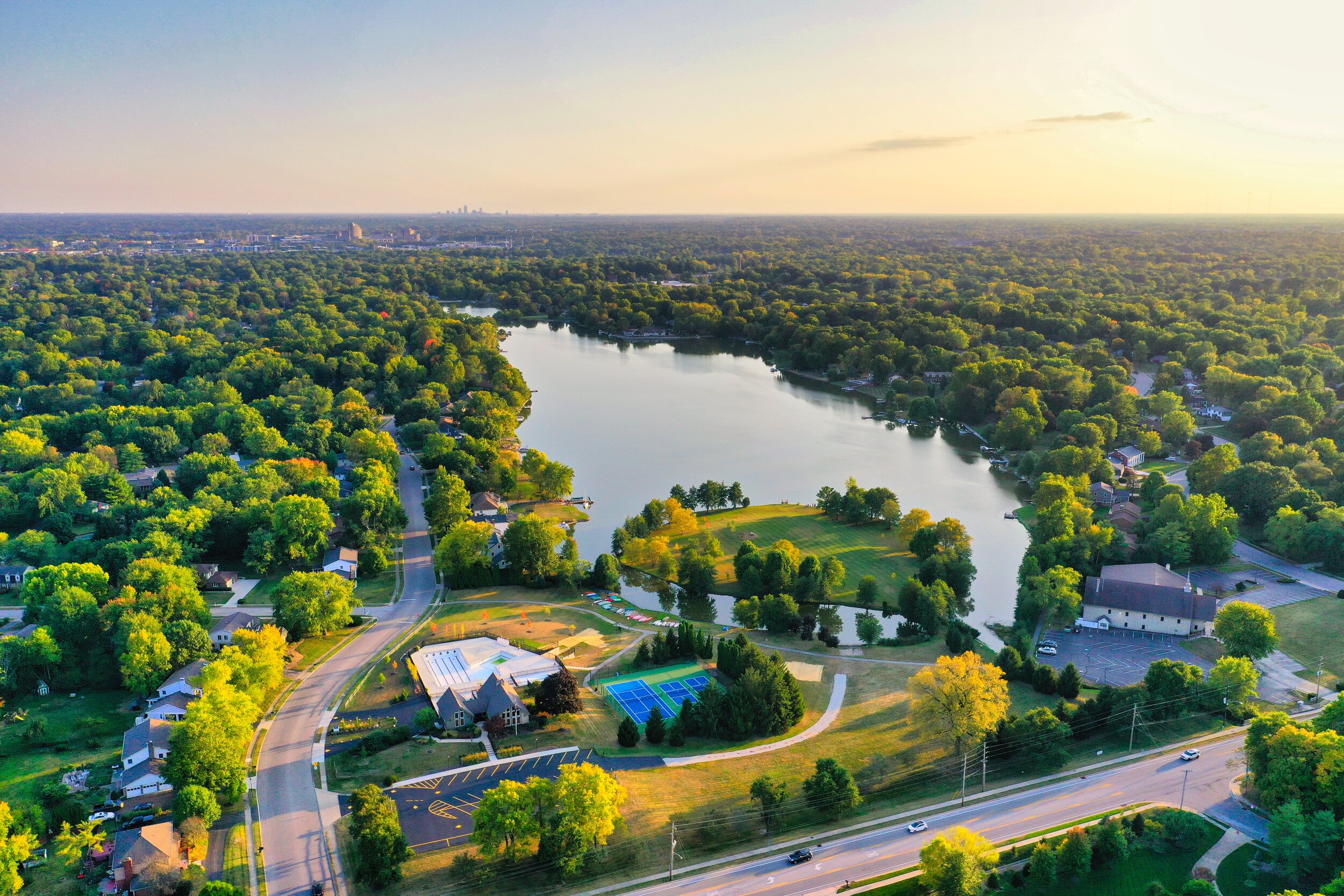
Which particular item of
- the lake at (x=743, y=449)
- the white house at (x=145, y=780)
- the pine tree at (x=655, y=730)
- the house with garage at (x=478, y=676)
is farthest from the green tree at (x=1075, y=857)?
the white house at (x=145, y=780)

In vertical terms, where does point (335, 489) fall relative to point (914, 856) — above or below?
above

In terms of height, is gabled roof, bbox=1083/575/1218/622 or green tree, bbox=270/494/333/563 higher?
green tree, bbox=270/494/333/563

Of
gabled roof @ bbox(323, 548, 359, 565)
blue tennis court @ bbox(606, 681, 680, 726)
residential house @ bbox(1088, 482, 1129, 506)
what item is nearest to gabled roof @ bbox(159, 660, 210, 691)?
gabled roof @ bbox(323, 548, 359, 565)

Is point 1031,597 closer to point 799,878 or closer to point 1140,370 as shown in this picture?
point 799,878

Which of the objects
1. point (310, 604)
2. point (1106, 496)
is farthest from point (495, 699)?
point (1106, 496)

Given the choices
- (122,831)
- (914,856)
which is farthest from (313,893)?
(914,856)

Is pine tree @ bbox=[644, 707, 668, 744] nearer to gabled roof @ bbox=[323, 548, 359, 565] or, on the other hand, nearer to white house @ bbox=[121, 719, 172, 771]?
white house @ bbox=[121, 719, 172, 771]

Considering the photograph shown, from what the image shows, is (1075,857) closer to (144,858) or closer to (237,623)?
(144,858)
